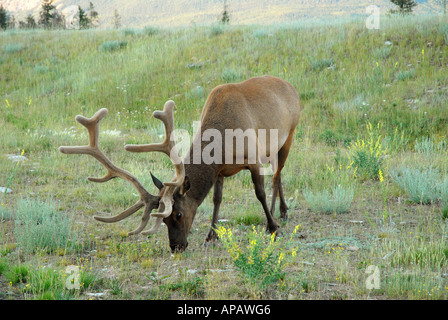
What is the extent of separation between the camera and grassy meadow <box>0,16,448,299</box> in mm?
4672

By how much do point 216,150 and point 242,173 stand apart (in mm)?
3551

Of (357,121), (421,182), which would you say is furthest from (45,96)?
(421,182)

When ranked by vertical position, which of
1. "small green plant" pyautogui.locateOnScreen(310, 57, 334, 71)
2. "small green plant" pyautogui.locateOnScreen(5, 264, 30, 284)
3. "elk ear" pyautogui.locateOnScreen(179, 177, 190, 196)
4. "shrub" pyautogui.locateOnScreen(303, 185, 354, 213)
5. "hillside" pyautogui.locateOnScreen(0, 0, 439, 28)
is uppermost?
"hillside" pyautogui.locateOnScreen(0, 0, 439, 28)

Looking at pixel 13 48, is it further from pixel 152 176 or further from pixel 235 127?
pixel 152 176

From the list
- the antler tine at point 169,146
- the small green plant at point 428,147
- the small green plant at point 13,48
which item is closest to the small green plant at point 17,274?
the antler tine at point 169,146

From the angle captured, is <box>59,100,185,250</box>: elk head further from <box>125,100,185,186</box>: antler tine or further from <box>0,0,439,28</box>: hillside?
<box>0,0,439,28</box>: hillside

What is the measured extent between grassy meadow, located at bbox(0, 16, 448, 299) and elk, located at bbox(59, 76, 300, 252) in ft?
1.65

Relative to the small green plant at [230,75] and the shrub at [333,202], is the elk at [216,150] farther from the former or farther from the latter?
the small green plant at [230,75]

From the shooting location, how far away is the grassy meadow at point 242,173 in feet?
15.3

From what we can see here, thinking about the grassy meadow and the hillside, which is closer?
the grassy meadow

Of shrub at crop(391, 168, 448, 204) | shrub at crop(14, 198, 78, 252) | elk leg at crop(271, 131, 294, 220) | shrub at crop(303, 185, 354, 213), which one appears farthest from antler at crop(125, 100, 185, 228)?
shrub at crop(391, 168, 448, 204)

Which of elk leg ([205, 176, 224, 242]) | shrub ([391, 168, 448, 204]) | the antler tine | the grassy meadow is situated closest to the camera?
the grassy meadow

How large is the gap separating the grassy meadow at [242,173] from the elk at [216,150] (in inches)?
19.8

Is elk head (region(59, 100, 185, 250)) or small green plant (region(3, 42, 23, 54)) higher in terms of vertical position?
small green plant (region(3, 42, 23, 54))
